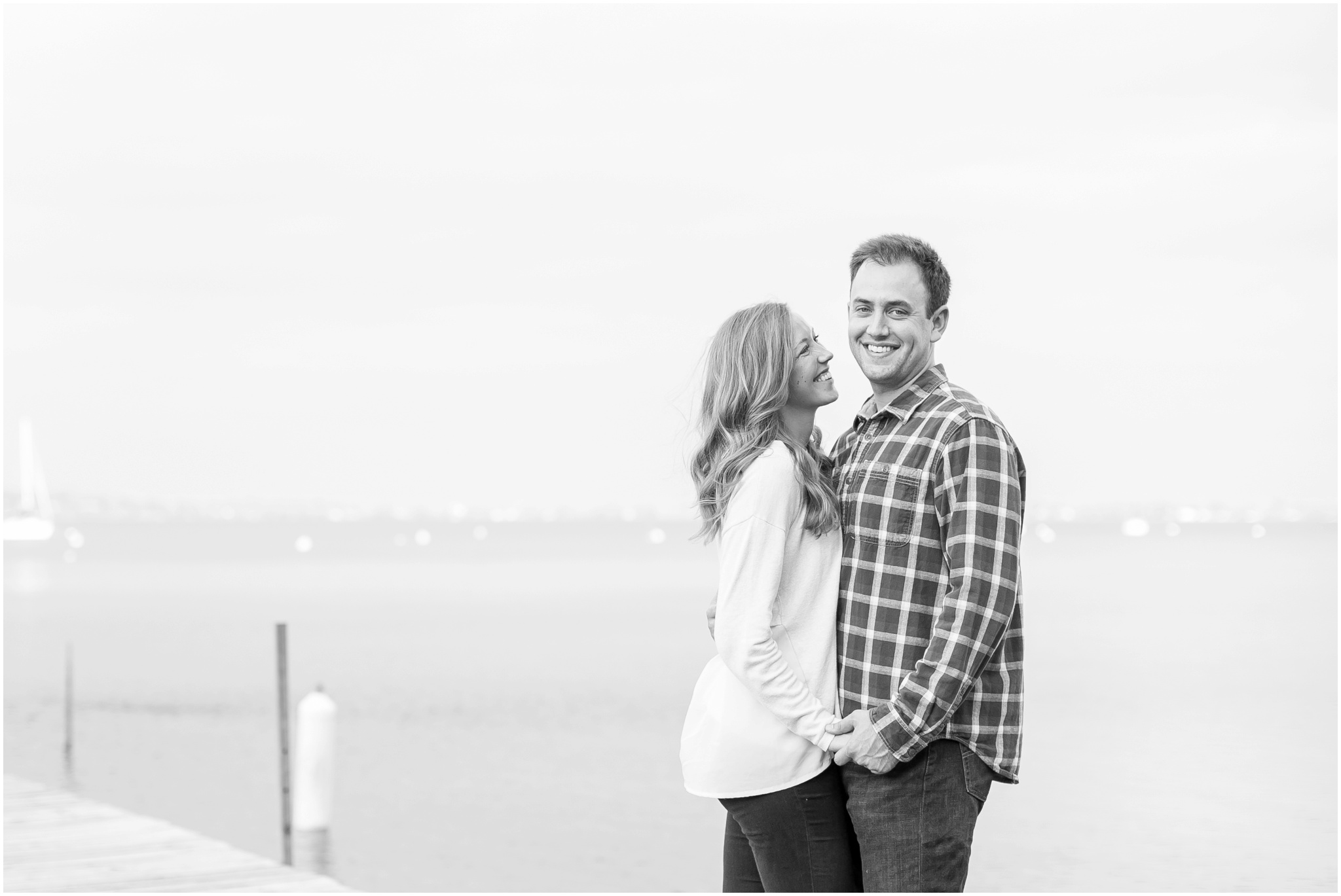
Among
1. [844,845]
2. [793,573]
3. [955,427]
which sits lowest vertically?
[844,845]

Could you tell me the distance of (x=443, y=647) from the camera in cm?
3816

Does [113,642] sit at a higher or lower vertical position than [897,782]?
lower

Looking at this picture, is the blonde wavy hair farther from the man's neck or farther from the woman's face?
the man's neck

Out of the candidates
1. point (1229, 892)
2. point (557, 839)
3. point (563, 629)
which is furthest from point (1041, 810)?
point (563, 629)

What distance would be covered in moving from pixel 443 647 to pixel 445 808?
2220 centimetres

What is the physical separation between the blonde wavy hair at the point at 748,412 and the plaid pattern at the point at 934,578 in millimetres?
95

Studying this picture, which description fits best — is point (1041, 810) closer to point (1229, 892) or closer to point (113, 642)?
point (1229, 892)

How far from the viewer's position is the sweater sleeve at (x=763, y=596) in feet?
9.89

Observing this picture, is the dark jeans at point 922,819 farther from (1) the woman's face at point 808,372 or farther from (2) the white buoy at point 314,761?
(2) the white buoy at point 314,761

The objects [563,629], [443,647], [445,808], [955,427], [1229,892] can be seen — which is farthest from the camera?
[563,629]

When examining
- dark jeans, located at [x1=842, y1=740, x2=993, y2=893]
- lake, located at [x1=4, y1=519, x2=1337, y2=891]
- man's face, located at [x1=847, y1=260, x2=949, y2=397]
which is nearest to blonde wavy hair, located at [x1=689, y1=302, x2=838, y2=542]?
man's face, located at [x1=847, y1=260, x2=949, y2=397]

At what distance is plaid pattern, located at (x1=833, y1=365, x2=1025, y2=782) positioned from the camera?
2898mm

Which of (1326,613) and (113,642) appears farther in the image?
(1326,613)

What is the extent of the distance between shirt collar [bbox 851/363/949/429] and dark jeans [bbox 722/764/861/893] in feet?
2.63
